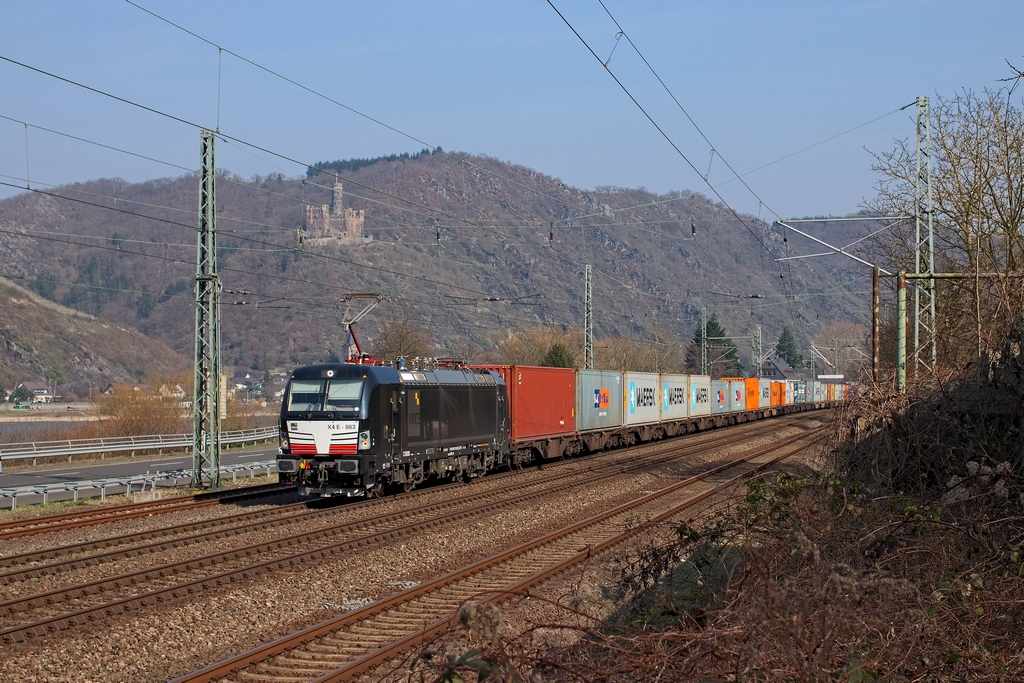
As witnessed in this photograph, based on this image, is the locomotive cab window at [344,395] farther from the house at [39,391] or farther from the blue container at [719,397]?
the house at [39,391]

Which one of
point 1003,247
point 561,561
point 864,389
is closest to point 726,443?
point 1003,247

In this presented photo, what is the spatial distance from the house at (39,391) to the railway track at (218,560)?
8993 cm

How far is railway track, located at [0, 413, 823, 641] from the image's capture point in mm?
9875

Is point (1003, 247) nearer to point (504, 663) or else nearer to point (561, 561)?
point (561, 561)

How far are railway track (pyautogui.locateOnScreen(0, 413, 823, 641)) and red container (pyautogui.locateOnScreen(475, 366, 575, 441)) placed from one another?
168 inches

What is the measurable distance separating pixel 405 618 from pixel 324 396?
937 centimetres

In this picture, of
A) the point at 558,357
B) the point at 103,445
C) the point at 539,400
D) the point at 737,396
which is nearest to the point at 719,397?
the point at 737,396

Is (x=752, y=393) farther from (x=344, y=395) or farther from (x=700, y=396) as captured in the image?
(x=344, y=395)

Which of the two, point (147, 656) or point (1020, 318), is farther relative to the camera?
point (1020, 318)

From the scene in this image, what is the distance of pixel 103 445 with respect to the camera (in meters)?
38.2

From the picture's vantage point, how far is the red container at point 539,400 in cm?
2561

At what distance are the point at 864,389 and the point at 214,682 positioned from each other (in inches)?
476

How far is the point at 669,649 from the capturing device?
4.72m

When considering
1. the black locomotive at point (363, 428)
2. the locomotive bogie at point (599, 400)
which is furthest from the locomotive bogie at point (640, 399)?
the black locomotive at point (363, 428)
